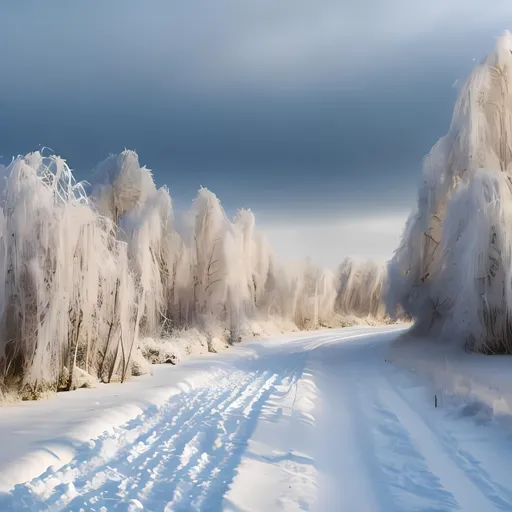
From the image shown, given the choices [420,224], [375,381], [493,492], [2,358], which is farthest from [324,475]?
[420,224]

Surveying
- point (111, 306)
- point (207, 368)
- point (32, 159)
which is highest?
point (32, 159)

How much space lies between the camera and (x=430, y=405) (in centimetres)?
995

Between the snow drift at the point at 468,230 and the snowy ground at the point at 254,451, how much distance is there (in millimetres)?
4289

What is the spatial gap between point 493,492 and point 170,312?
19790mm

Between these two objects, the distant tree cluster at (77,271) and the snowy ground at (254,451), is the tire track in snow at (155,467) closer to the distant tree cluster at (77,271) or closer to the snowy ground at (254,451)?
the snowy ground at (254,451)

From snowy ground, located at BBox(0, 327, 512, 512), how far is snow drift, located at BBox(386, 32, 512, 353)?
14.1 ft

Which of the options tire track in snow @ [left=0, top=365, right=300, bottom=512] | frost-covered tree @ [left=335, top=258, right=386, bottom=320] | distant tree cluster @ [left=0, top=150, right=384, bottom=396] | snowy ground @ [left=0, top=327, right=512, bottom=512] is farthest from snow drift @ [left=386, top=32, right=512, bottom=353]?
frost-covered tree @ [left=335, top=258, right=386, bottom=320]

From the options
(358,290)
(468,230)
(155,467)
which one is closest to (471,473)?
(155,467)

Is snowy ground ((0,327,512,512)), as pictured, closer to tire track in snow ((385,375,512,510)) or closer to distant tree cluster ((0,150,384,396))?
tire track in snow ((385,375,512,510))

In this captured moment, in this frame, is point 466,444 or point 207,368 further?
point 207,368

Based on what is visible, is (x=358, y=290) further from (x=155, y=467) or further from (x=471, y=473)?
(x=155, y=467)

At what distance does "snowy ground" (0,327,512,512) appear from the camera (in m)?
4.95

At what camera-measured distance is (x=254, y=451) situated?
667cm

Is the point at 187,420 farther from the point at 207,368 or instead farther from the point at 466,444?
the point at 207,368
